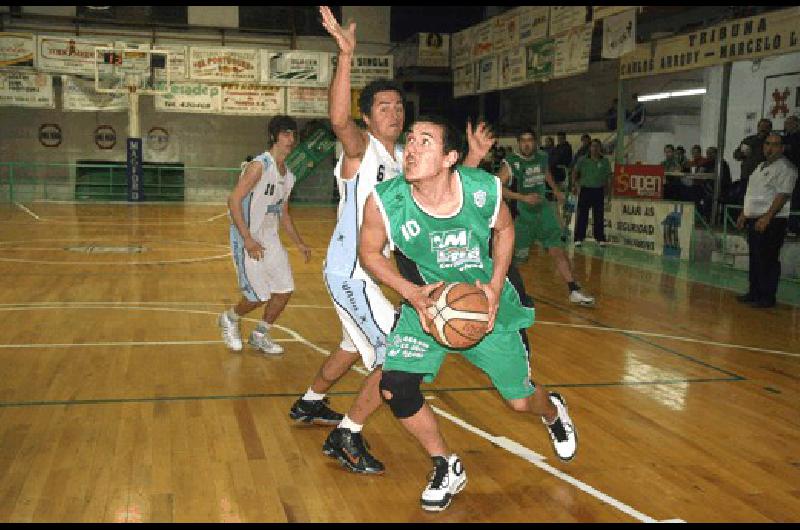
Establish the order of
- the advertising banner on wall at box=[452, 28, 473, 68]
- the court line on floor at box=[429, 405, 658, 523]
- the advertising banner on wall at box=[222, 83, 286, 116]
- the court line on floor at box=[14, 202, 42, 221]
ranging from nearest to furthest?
the court line on floor at box=[429, 405, 658, 523]
the court line on floor at box=[14, 202, 42, 221]
the advertising banner on wall at box=[452, 28, 473, 68]
the advertising banner on wall at box=[222, 83, 286, 116]

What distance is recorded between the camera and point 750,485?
164 inches

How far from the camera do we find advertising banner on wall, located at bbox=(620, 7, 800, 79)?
1196cm

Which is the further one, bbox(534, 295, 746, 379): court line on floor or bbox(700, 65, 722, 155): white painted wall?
bbox(700, 65, 722, 155): white painted wall

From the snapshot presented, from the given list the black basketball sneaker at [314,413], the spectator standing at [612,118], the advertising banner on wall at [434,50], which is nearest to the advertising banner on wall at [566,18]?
the spectator standing at [612,118]

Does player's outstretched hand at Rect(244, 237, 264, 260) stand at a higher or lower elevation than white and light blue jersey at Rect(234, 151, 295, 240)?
lower

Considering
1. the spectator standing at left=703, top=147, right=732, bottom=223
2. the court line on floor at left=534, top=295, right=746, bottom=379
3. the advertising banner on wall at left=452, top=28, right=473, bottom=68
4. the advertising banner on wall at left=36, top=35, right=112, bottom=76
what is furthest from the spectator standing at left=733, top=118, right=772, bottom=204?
the advertising banner on wall at left=36, top=35, right=112, bottom=76

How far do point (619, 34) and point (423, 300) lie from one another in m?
12.9

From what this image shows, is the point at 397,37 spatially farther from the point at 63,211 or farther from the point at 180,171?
the point at 63,211

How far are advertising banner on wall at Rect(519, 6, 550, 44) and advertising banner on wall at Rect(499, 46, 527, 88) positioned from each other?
1.45 feet

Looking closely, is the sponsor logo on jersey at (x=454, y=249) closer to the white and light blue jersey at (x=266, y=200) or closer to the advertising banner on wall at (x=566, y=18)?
the white and light blue jersey at (x=266, y=200)

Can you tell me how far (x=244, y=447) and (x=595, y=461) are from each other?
6.30 feet

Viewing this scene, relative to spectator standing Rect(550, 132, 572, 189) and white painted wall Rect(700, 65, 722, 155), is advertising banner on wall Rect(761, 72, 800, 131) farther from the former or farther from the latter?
spectator standing Rect(550, 132, 572, 189)

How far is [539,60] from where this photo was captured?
1872cm

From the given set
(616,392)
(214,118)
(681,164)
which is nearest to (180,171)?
(214,118)
